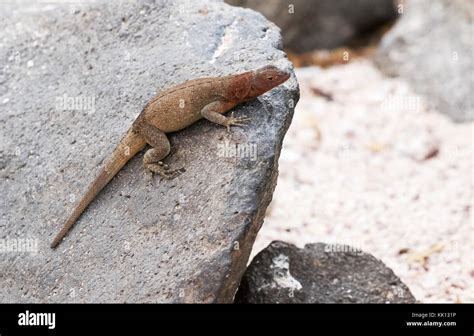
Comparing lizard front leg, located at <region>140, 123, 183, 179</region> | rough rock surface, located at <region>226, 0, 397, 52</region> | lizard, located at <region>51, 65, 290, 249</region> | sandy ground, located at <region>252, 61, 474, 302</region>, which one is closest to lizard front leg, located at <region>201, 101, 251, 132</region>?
lizard, located at <region>51, 65, 290, 249</region>

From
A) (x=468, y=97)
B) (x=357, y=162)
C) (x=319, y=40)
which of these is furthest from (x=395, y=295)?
(x=319, y=40)

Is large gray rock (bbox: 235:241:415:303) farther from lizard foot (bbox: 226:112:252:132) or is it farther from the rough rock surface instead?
the rough rock surface

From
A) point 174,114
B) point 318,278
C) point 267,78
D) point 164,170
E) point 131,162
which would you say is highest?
point 267,78

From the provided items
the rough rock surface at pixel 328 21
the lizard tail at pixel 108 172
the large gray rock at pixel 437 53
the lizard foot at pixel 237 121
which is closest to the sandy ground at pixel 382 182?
the large gray rock at pixel 437 53

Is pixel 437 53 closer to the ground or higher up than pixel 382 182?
higher up

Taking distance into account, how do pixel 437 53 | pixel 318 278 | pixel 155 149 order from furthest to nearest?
pixel 437 53 → pixel 318 278 → pixel 155 149

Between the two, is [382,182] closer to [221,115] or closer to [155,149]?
[221,115]

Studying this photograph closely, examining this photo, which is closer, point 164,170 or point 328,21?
point 164,170

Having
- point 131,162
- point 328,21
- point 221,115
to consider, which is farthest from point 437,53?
point 131,162

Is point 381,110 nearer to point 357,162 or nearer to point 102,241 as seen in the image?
point 357,162
